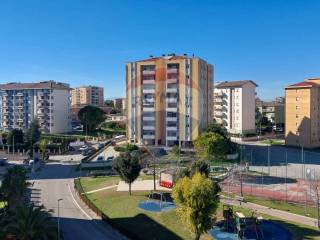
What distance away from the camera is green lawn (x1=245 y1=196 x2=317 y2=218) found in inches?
1439

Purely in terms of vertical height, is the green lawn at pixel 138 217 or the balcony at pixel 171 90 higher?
the balcony at pixel 171 90

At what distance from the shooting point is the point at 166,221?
3288 centimetres

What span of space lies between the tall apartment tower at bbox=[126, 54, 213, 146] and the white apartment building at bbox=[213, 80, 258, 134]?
2460 cm

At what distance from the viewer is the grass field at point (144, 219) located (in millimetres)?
29734

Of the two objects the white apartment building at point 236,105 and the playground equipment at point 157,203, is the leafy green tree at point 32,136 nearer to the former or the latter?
the playground equipment at point 157,203

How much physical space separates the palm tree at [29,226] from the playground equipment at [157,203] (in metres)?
13.8

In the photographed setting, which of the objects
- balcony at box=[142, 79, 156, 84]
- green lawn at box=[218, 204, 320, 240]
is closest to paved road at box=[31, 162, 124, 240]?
green lawn at box=[218, 204, 320, 240]

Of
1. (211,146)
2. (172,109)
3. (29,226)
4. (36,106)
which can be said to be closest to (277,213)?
(29,226)

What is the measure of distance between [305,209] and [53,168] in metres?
43.7

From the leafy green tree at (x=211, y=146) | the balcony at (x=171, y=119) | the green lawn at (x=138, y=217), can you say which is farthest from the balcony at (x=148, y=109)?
the green lawn at (x=138, y=217)

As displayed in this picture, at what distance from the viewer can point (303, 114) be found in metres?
86.4

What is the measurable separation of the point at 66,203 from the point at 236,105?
7482cm

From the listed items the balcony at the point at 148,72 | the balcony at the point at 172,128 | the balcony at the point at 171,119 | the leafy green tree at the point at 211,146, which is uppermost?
the balcony at the point at 148,72

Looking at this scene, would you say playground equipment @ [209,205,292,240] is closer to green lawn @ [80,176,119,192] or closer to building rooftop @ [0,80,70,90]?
green lawn @ [80,176,119,192]
